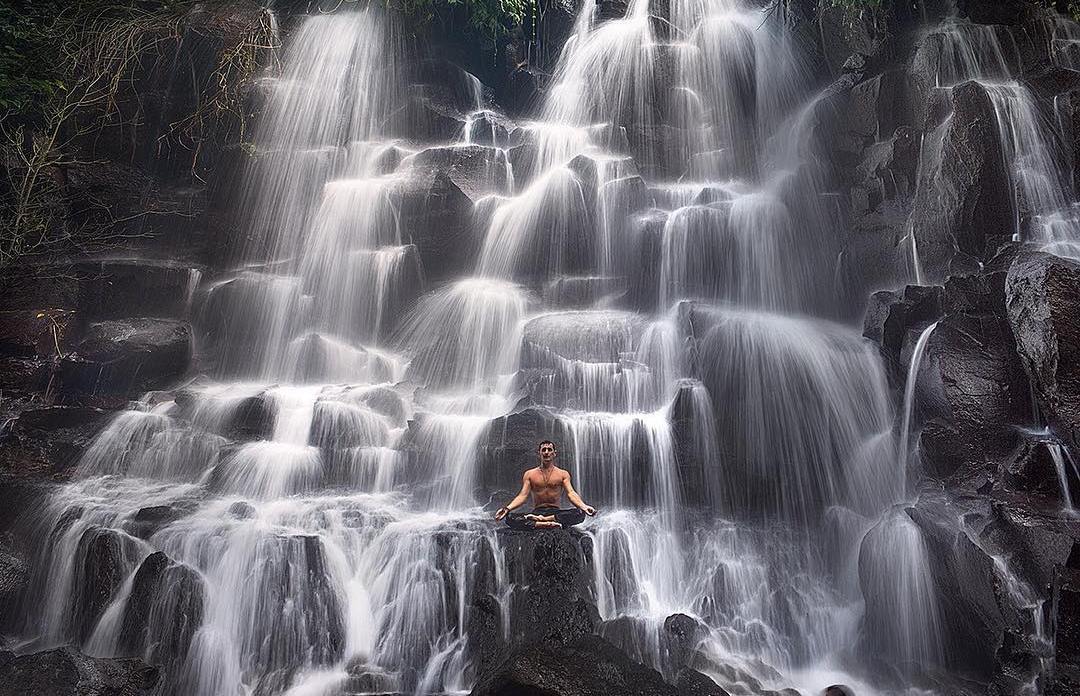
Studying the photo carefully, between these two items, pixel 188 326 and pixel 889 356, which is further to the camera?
pixel 188 326

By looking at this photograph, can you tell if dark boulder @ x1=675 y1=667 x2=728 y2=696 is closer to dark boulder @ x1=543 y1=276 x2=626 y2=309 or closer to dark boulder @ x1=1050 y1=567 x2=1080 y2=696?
dark boulder @ x1=1050 y1=567 x2=1080 y2=696

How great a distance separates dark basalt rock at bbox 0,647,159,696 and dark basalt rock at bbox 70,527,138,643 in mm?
1294

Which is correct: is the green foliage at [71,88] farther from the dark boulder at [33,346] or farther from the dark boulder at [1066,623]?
the dark boulder at [1066,623]

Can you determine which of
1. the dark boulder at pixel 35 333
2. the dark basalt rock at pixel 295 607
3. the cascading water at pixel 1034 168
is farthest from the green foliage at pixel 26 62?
the cascading water at pixel 1034 168

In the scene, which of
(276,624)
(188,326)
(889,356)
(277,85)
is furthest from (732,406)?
(277,85)

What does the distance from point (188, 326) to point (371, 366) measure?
3.55m

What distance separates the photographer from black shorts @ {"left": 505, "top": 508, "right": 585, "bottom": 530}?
799cm

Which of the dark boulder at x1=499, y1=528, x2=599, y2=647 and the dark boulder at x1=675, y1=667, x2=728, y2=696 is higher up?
the dark boulder at x1=499, y1=528, x2=599, y2=647

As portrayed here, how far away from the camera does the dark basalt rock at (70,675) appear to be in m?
6.08

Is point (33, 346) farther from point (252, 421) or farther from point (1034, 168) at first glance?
point (1034, 168)

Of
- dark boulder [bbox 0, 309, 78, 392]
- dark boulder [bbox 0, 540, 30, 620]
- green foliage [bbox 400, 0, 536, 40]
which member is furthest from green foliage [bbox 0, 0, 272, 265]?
A: dark boulder [bbox 0, 540, 30, 620]

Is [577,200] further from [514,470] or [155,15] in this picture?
[155,15]

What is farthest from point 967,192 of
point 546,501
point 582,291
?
point 546,501

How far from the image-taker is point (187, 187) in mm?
16953
